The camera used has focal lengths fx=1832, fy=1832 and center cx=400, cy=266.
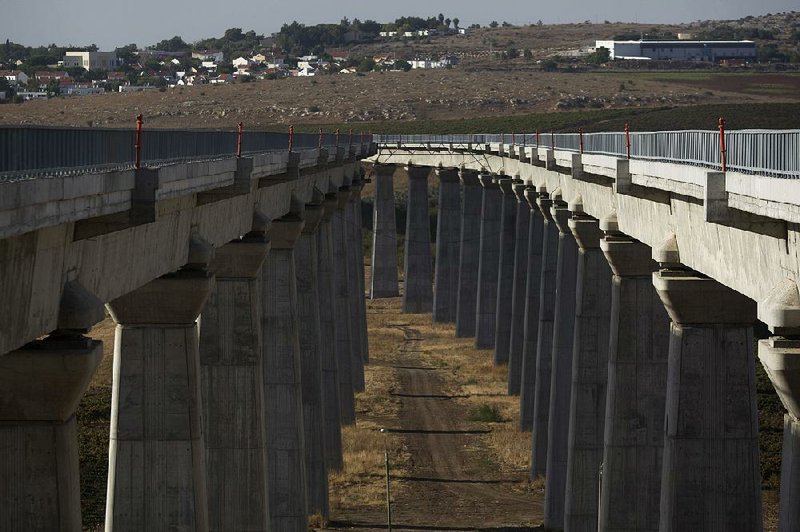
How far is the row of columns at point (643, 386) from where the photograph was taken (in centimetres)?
2767

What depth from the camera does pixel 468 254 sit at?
92625mm

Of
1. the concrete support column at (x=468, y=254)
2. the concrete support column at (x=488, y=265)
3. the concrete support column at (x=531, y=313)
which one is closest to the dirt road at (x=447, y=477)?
the concrete support column at (x=531, y=313)

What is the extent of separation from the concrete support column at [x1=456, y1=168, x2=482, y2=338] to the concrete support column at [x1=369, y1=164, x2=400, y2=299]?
10.5m

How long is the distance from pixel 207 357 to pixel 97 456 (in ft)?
39.2

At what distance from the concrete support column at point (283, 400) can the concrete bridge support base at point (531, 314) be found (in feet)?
58.9

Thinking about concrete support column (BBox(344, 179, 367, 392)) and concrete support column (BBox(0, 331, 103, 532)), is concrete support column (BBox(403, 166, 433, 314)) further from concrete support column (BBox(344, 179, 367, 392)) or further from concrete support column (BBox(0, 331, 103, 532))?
concrete support column (BBox(0, 331, 103, 532))

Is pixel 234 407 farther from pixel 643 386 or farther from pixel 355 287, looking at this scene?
pixel 355 287

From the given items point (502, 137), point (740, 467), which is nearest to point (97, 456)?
point (740, 467)

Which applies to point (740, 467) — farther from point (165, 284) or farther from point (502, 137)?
point (502, 137)

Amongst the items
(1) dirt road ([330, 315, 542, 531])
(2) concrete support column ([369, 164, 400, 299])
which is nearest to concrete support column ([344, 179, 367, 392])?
(1) dirt road ([330, 315, 542, 531])

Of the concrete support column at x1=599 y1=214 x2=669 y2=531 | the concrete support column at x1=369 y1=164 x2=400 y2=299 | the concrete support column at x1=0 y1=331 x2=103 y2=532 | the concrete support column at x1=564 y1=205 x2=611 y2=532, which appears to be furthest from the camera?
the concrete support column at x1=369 y1=164 x2=400 y2=299

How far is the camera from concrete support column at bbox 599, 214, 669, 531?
36.6 meters

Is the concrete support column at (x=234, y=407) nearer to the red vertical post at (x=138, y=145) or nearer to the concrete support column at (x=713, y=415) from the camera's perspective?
the concrete support column at (x=713, y=415)

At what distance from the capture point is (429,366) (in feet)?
262
